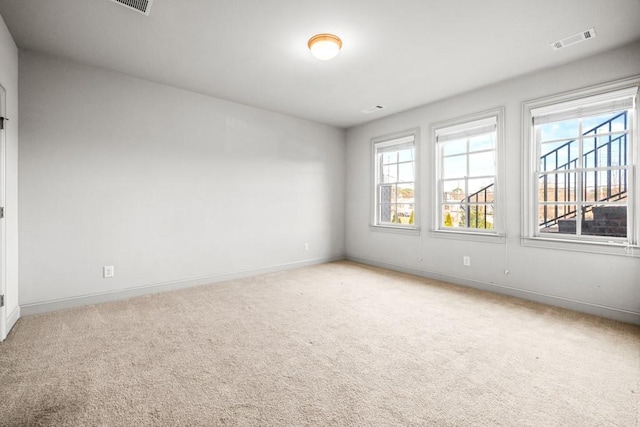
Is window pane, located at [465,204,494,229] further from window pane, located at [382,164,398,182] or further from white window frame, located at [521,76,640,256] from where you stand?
window pane, located at [382,164,398,182]

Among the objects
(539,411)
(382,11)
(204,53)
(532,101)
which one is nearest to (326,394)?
(539,411)

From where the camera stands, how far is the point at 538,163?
145 inches

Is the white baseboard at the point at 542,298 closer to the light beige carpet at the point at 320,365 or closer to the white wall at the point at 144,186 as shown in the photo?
the light beige carpet at the point at 320,365

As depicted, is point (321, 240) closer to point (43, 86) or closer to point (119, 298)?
point (119, 298)

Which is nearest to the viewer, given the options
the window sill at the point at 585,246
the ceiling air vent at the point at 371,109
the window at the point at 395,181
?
the window sill at the point at 585,246

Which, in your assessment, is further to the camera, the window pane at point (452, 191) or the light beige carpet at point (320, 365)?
the window pane at point (452, 191)

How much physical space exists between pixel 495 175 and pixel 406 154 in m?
1.56

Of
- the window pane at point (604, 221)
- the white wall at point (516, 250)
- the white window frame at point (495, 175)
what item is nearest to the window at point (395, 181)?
the white wall at point (516, 250)

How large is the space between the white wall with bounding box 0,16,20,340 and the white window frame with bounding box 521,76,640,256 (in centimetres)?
535

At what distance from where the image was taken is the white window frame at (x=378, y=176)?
492cm

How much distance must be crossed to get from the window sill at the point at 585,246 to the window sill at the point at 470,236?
0.94ft

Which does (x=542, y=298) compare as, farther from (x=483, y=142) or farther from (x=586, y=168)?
(x=483, y=142)

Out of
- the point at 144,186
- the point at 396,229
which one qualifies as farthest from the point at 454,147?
the point at 144,186

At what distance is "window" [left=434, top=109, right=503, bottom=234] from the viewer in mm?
4112
